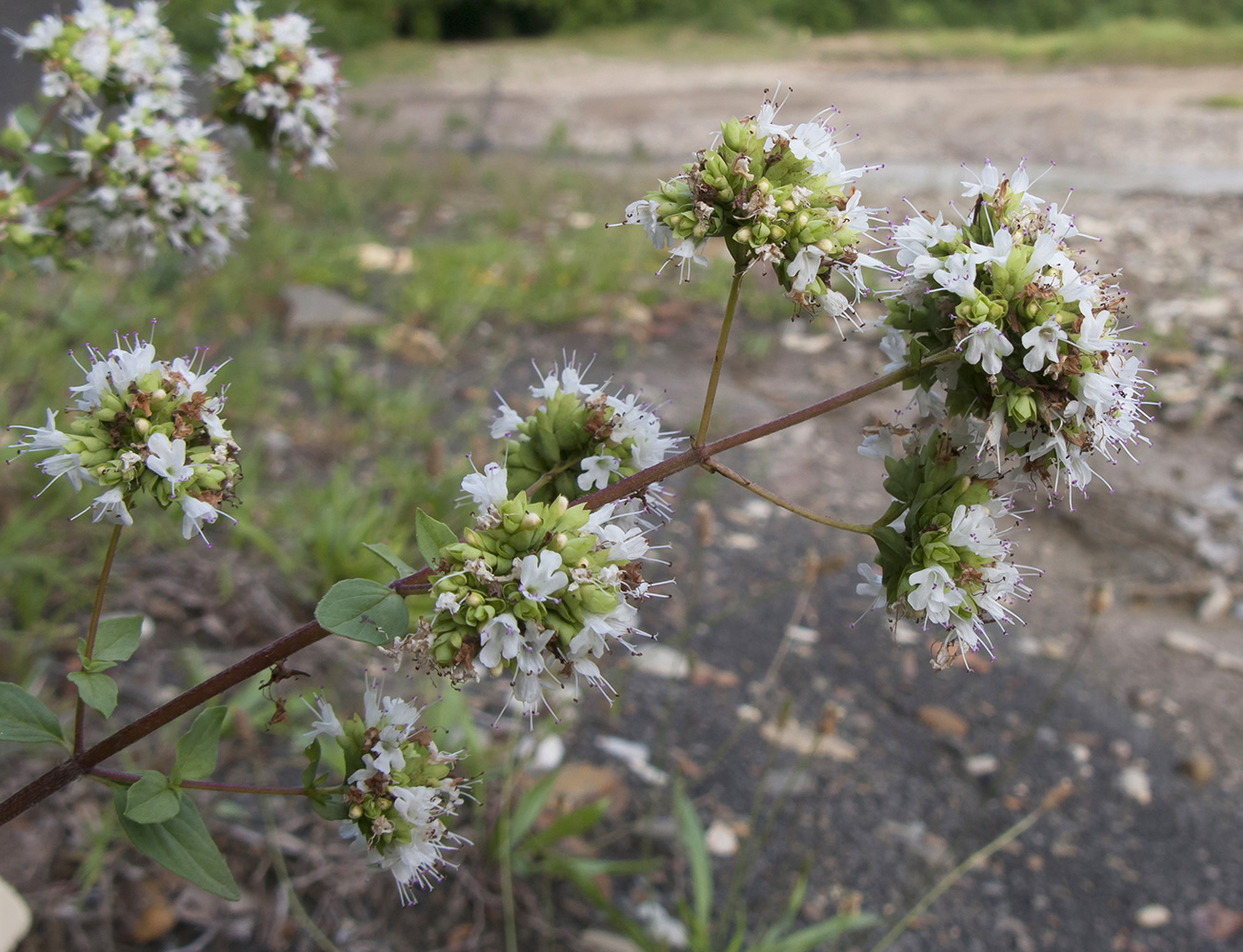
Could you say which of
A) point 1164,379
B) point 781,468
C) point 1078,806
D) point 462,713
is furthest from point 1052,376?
point 1164,379

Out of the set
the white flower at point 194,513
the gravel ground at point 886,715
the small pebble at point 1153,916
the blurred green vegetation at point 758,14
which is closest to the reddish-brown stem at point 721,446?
the white flower at point 194,513

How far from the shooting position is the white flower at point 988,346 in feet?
3.80

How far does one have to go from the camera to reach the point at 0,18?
15.1 feet

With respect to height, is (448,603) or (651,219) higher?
(651,219)

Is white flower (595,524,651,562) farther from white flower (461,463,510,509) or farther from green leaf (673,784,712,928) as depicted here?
green leaf (673,784,712,928)

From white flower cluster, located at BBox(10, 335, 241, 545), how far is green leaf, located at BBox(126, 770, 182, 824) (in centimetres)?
32

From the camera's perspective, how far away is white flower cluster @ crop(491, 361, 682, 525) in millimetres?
1378

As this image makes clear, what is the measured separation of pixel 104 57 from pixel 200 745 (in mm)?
1568

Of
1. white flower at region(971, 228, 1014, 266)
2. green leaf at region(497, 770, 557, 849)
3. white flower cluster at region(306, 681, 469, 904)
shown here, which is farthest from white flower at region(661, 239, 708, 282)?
green leaf at region(497, 770, 557, 849)

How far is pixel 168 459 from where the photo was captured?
49.0 inches

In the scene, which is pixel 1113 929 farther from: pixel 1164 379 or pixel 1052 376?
pixel 1164 379

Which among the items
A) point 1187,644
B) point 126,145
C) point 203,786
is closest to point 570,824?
point 203,786

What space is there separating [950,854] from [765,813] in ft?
1.75

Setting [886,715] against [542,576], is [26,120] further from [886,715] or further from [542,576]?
[886,715]
